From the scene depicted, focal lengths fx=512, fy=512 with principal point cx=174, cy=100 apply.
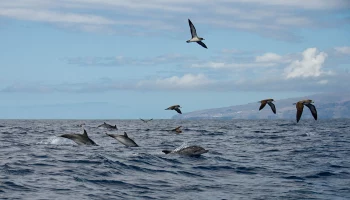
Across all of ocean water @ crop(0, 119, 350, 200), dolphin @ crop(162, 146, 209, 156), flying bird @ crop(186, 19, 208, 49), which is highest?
flying bird @ crop(186, 19, 208, 49)

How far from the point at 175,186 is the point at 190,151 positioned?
27.8ft

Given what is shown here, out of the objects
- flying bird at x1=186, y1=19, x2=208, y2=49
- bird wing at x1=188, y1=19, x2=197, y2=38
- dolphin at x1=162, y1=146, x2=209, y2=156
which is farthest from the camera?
dolphin at x1=162, y1=146, x2=209, y2=156

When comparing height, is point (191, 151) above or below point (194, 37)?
below

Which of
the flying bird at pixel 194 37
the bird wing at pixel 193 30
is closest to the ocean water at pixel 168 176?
the flying bird at pixel 194 37

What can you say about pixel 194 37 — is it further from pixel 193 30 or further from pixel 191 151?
pixel 191 151

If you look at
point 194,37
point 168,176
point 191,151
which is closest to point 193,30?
point 194,37

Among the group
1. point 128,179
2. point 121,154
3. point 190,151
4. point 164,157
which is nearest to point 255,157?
point 190,151

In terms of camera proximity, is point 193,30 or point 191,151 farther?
point 191,151

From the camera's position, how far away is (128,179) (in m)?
17.1

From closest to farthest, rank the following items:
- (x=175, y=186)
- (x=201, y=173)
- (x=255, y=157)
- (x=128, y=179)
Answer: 1. (x=175, y=186)
2. (x=128, y=179)
3. (x=201, y=173)
4. (x=255, y=157)

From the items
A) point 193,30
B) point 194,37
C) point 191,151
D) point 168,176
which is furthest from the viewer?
point 191,151

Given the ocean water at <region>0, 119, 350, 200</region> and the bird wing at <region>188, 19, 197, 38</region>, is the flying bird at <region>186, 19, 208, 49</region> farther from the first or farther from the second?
the ocean water at <region>0, 119, 350, 200</region>

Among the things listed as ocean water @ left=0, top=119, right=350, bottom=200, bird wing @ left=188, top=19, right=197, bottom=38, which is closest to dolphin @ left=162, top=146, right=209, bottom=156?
A: ocean water @ left=0, top=119, right=350, bottom=200

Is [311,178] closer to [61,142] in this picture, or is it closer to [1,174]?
[1,174]
